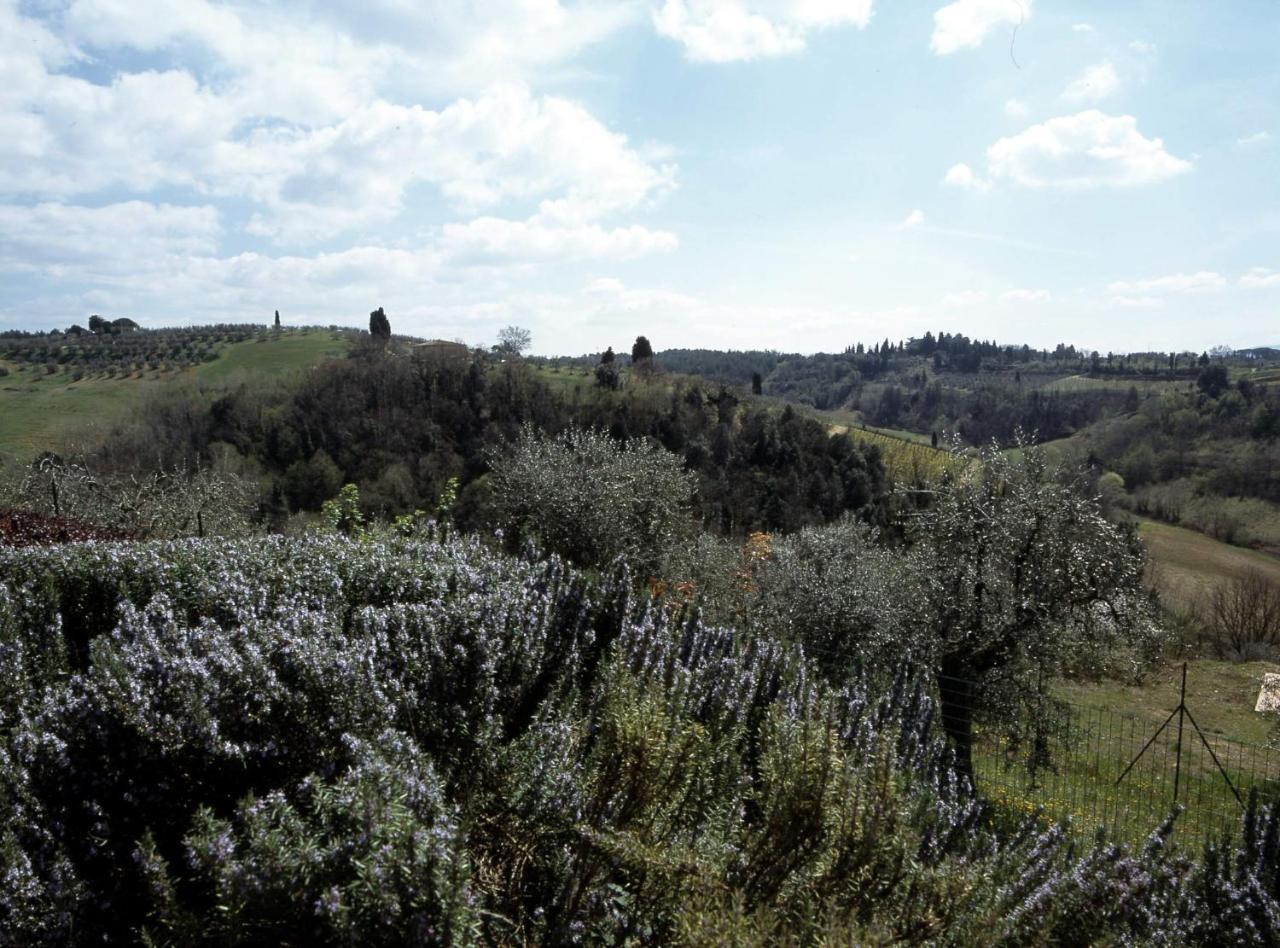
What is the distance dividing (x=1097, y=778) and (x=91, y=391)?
68.2 m

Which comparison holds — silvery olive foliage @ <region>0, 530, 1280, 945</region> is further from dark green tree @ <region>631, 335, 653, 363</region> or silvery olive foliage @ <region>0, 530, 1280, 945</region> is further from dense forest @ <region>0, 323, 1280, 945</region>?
dark green tree @ <region>631, 335, 653, 363</region>

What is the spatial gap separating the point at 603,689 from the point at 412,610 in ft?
3.58

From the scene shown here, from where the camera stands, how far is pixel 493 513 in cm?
1712

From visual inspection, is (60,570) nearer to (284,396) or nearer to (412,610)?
(412,610)

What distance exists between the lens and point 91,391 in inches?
2298

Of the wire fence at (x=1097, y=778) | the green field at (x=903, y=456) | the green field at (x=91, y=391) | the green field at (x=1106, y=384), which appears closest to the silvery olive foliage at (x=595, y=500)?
the wire fence at (x=1097, y=778)

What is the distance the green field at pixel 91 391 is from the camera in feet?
148

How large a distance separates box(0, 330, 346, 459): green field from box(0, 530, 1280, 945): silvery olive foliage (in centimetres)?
3876

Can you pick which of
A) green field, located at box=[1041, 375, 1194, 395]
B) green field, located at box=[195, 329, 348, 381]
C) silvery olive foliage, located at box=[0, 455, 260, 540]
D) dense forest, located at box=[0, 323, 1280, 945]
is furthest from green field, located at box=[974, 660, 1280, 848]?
green field, located at box=[1041, 375, 1194, 395]

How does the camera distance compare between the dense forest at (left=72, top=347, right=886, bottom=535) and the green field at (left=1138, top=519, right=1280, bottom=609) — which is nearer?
the green field at (left=1138, top=519, right=1280, bottom=609)

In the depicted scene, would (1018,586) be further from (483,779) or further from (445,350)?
(445,350)

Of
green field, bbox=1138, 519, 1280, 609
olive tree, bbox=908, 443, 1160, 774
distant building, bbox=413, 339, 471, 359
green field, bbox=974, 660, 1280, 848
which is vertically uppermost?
distant building, bbox=413, 339, 471, 359

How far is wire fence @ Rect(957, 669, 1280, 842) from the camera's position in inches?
271

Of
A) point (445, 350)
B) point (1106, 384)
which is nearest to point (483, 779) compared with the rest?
point (445, 350)
